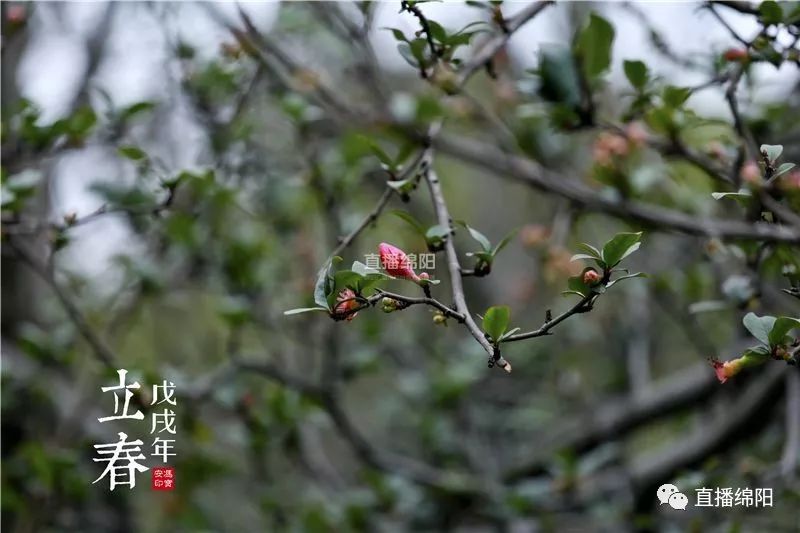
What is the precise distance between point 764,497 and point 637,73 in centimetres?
60

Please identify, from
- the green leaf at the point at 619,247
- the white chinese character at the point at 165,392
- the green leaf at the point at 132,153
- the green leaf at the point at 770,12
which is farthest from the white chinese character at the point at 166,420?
the green leaf at the point at 770,12

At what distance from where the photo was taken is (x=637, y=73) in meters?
1.00

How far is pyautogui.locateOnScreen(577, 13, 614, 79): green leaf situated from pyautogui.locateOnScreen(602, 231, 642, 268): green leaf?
41cm

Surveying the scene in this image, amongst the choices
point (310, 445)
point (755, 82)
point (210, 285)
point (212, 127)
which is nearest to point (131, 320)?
point (210, 285)

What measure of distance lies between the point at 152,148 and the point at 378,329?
0.68 metres

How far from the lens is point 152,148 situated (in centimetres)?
195

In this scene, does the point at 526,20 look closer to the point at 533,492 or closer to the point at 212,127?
the point at 212,127

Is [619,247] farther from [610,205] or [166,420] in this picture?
[166,420]

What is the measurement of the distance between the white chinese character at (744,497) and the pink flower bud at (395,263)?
671 mm

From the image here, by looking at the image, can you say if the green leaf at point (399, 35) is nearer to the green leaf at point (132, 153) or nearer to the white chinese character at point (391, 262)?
the white chinese character at point (391, 262)

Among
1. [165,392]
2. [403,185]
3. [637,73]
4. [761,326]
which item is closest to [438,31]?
[403,185]

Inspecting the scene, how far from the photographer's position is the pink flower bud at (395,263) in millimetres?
729

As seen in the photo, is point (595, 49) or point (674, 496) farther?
point (674, 496)

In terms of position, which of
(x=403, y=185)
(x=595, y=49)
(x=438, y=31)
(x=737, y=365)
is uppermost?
(x=595, y=49)
